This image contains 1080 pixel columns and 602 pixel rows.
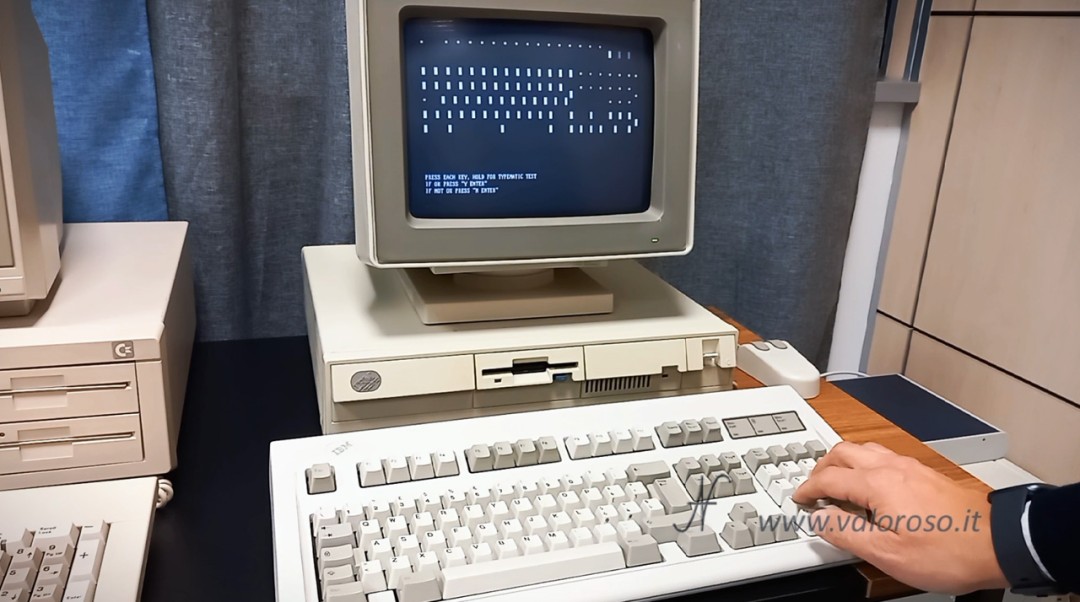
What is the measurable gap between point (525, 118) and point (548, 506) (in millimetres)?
346

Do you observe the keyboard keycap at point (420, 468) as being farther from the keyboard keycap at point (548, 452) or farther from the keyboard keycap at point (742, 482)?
the keyboard keycap at point (742, 482)

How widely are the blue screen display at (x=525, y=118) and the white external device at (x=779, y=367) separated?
0.27 meters

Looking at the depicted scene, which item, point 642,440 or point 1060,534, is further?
point 642,440

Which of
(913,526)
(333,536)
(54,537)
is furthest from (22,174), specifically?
(913,526)

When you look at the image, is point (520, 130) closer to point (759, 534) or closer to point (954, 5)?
point (759, 534)

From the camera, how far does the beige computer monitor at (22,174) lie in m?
0.64

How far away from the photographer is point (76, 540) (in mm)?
583

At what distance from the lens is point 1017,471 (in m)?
1.12

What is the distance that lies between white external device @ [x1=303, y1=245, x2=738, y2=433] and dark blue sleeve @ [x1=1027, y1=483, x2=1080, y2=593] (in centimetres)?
33

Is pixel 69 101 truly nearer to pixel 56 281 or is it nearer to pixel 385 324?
pixel 56 281

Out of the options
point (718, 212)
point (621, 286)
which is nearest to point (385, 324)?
point (621, 286)

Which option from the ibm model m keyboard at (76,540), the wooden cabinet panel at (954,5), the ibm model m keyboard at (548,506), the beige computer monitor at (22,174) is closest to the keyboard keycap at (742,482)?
the ibm model m keyboard at (548,506)

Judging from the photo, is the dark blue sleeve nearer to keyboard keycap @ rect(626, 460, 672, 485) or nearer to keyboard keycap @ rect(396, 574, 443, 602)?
keyboard keycap @ rect(626, 460, 672, 485)

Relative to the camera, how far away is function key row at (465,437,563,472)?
65 cm
